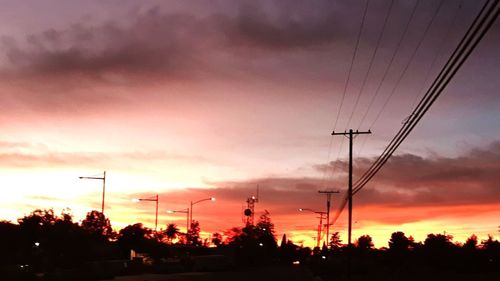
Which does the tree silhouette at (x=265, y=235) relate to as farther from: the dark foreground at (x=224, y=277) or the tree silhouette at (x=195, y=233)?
the dark foreground at (x=224, y=277)

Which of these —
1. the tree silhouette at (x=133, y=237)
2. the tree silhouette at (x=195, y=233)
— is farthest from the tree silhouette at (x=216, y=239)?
the tree silhouette at (x=133, y=237)

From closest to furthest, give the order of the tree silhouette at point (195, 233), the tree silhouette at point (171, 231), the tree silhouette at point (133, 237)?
the tree silhouette at point (133, 237)
the tree silhouette at point (171, 231)
the tree silhouette at point (195, 233)

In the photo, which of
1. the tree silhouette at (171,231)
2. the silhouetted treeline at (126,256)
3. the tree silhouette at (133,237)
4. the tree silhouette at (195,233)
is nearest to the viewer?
the silhouetted treeline at (126,256)

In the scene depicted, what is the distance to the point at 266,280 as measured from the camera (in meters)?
61.9

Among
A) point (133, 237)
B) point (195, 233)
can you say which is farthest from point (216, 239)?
point (133, 237)

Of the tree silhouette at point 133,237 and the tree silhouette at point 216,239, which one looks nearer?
the tree silhouette at point 133,237

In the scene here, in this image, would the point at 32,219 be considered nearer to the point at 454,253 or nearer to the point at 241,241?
the point at 454,253

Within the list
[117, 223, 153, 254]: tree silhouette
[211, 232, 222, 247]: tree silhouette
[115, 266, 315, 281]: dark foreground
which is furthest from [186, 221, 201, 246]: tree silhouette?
[115, 266, 315, 281]: dark foreground

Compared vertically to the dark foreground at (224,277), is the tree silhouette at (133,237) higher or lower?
higher

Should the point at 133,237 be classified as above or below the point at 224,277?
above

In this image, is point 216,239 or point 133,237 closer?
point 133,237

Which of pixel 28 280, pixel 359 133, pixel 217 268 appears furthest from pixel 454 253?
pixel 28 280

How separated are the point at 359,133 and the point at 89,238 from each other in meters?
28.7

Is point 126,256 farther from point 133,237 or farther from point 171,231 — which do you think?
Result: point 171,231
